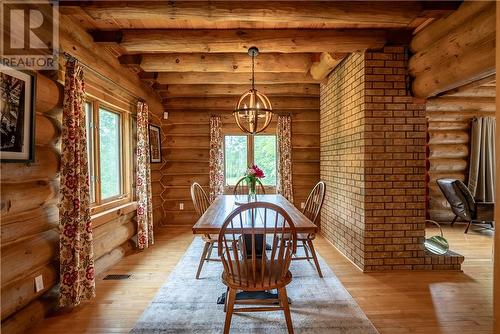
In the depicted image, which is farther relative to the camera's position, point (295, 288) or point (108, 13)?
point (295, 288)

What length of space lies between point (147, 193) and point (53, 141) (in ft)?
6.04

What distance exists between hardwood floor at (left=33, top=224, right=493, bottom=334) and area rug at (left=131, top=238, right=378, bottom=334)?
118mm

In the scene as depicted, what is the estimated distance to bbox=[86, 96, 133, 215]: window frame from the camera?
3033 mm

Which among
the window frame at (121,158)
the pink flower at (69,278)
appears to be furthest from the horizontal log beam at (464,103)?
the pink flower at (69,278)

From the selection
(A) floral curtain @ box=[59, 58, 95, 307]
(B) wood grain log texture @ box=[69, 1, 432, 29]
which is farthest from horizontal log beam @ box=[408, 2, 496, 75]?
(A) floral curtain @ box=[59, 58, 95, 307]

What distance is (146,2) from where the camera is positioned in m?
2.28

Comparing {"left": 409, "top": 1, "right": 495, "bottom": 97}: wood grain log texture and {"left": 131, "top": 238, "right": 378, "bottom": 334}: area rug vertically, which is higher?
{"left": 409, "top": 1, "right": 495, "bottom": 97}: wood grain log texture

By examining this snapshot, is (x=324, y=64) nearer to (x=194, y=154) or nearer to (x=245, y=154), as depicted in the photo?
(x=245, y=154)

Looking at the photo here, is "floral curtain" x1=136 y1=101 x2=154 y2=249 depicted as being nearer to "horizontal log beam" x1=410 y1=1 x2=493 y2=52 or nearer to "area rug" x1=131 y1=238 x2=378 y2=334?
"area rug" x1=131 y1=238 x2=378 y2=334

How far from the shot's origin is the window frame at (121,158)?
3.03 m

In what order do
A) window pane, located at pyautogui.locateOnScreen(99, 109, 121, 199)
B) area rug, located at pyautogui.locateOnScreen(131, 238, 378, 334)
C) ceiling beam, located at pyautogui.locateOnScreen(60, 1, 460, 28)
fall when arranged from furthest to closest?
window pane, located at pyautogui.locateOnScreen(99, 109, 121, 199)
ceiling beam, located at pyautogui.locateOnScreen(60, 1, 460, 28)
area rug, located at pyautogui.locateOnScreen(131, 238, 378, 334)

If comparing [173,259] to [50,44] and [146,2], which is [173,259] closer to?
[50,44]

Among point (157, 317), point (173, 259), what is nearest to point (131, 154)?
point (173, 259)

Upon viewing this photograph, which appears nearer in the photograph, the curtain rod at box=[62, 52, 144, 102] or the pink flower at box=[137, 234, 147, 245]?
the curtain rod at box=[62, 52, 144, 102]
